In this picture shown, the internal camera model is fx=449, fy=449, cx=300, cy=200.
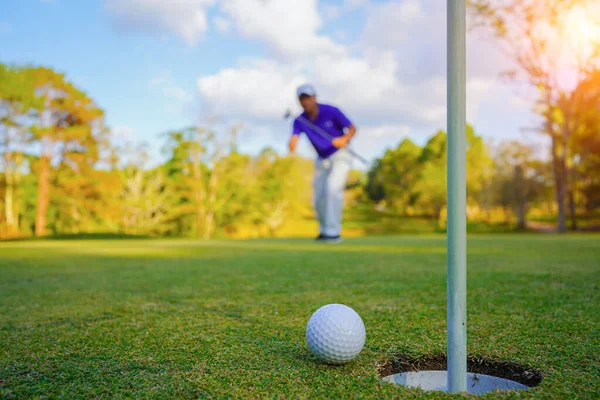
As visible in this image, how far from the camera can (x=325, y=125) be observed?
7.90m

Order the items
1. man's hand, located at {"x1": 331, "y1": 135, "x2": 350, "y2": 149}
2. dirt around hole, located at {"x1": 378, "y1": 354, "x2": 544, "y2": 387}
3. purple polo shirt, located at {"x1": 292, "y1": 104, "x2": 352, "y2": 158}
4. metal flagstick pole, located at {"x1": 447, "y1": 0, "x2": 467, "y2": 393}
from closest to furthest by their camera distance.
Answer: metal flagstick pole, located at {"x1": 447, "y1": 0, "x2": 467, "y2": 393} < dirt around hole, located at {"x1": 378, "y1": 354, "x2": 544, "y2": 387} < man's hand, located at {"x1": 331, "y1": 135, "x2": 350, "y2": 149} < purple polo shirt, located at {"x1": 292, "y1": 104, "x2": 352, "y2": 158}

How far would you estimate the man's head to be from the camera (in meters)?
7.52

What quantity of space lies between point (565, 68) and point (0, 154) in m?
33.3

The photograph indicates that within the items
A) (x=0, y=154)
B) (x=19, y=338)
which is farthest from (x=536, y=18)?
(x=0, y=154)

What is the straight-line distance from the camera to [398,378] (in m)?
1.96

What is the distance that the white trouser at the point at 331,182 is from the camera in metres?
8.21

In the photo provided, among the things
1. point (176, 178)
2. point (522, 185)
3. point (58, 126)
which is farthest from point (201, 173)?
point (522, 185)

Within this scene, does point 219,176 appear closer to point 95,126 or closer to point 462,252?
point 95,126

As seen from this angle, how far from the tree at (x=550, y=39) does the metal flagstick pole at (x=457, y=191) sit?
2439cm

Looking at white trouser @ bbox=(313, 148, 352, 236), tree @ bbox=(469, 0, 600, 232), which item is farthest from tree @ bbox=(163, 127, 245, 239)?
white trouser @ bbox=(313, 148, 352, 236)

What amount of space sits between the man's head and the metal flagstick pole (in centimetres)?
596

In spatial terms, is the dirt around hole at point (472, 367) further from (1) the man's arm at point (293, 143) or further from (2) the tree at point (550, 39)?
(2) the tree at point (550, 39)

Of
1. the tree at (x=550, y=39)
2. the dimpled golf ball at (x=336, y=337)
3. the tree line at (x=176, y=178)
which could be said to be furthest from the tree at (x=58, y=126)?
the dimpled golf ball at (x=336, y=337)

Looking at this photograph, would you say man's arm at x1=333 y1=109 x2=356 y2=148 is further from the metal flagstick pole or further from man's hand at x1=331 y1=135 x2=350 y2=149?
the metal flagstick pole
